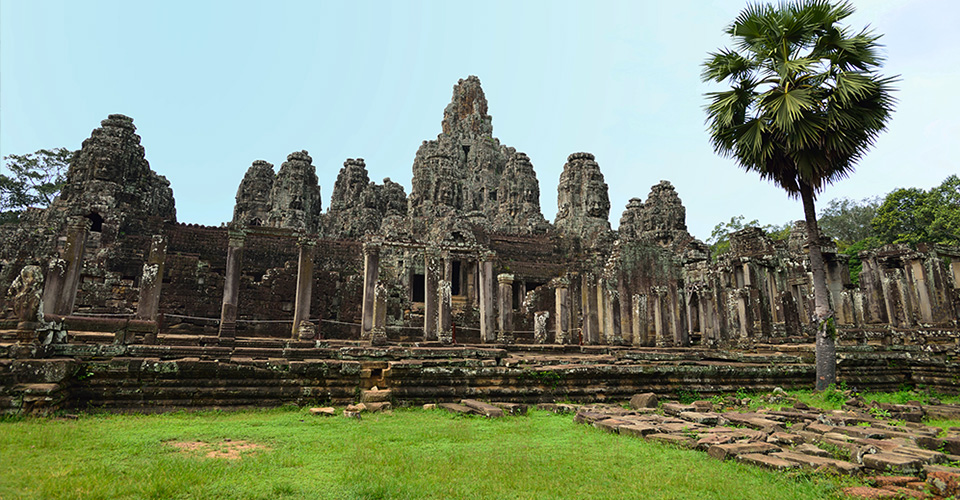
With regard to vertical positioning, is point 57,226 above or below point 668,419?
above

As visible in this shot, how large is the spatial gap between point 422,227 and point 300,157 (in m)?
12.2

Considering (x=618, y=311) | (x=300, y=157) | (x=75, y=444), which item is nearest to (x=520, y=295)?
(x=618, y=311)

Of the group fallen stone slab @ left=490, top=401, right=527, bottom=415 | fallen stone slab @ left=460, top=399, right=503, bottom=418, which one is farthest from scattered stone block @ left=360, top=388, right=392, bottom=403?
fallen stone slab @ left=490, top=401, right=527, bottom=415

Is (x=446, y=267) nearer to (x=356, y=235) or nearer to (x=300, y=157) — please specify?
(x=356, y=235)

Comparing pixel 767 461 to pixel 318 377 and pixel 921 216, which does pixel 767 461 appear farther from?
pixel 921 216

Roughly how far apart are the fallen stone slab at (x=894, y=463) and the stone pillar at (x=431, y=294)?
1038cm

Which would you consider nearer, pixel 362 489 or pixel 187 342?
pixel 362 489

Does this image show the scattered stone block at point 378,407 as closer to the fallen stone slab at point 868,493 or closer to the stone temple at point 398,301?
the stone temple at point 398,301

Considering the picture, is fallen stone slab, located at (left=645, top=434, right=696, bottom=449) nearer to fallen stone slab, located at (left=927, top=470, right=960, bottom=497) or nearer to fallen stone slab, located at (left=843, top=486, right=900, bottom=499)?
fallen stone slab, located at (left=843, top=486, right=900, bottom=499)

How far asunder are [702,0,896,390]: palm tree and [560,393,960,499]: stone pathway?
3.98 meters

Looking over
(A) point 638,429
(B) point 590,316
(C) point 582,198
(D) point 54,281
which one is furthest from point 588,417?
(C) point 582,198

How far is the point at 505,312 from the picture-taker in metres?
15.7

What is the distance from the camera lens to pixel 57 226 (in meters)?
22.8

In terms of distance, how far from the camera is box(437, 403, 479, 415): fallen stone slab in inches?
267
